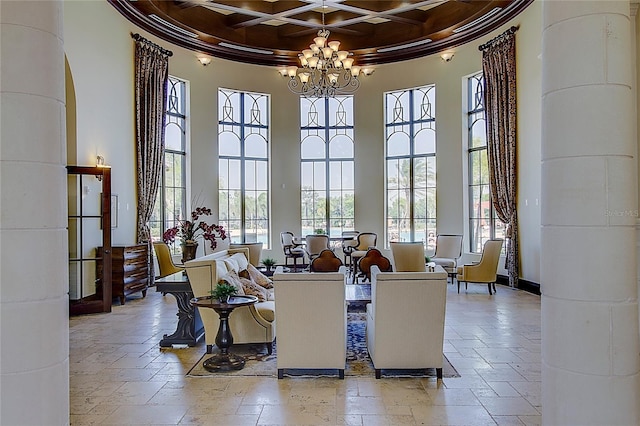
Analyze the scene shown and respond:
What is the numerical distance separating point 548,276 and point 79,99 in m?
7.02

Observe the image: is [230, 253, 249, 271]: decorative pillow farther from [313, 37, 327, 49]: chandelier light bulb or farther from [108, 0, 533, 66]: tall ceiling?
[108, 0, 533, 66]: tall ceiling

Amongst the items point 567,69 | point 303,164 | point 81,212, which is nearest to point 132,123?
point 81,212

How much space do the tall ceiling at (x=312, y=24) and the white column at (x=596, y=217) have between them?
7.02 metres

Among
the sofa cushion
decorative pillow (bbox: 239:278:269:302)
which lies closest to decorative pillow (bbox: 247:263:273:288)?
decorative pillow (bbox: 239:278:269:302)

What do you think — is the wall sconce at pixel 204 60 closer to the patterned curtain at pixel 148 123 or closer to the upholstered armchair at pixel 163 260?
the patterned curtain at pixel 148 123

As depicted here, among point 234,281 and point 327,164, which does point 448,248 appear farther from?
point 234,281

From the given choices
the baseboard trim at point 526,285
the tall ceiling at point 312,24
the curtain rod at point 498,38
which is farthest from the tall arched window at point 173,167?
the baseboard trim at point 526,285

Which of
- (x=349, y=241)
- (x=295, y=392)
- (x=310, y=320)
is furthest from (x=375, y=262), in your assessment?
(x=349, y=241)

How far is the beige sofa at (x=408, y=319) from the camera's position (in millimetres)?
3919

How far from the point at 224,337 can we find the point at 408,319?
1.72m

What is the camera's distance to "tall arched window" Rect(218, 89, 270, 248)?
36.6 feet

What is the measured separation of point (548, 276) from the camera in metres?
2.12

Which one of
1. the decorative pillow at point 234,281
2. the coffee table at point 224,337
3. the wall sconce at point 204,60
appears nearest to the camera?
the coffee table at point 224,337

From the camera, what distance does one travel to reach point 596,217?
1979 millimetres
